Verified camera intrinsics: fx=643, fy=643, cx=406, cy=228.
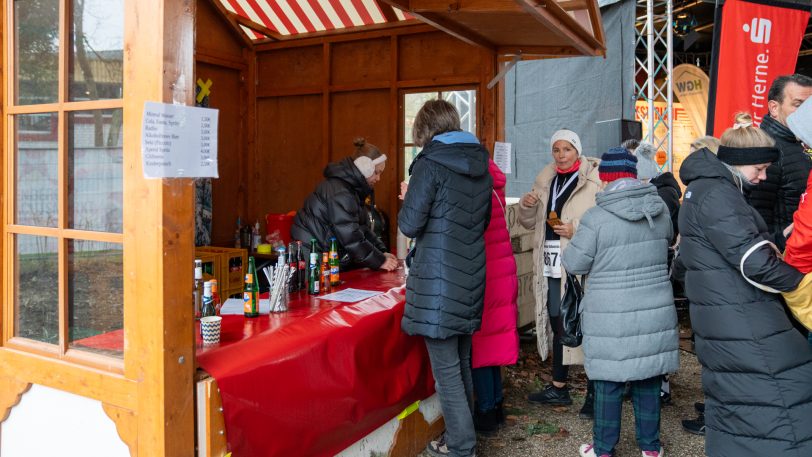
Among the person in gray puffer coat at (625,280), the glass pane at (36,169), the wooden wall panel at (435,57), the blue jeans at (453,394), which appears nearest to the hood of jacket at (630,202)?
the person in gray puffer coat at (625,280)

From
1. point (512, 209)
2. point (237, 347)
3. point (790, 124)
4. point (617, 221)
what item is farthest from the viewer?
point (512, 209)

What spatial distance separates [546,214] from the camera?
4.36 metres

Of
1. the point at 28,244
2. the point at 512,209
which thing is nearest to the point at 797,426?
the point at 28,244

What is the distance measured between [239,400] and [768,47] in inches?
228

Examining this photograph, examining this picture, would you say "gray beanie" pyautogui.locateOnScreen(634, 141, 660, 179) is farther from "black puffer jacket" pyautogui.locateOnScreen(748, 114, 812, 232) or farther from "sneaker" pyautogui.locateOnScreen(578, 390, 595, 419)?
"sneaker" pyautogui.locateOnScreen(578, 390, 595, 419)

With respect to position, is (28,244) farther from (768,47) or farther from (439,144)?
(768,47)

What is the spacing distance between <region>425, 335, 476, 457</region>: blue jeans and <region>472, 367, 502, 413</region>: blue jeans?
0.56m

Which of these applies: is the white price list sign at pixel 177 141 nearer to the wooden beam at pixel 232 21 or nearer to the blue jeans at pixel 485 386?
the blue jeans at pixel 485 386

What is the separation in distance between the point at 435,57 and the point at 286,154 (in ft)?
6.06

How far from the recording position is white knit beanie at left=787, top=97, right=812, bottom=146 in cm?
221

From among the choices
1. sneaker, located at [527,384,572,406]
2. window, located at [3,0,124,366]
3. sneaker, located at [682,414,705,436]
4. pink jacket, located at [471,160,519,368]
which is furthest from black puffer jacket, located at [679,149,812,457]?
window, located at [3,0,124,366]

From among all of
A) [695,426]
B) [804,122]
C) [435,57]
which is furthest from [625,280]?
[435,57]

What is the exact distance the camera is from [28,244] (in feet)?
8.39

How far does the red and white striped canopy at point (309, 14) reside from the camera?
19.3 ft
